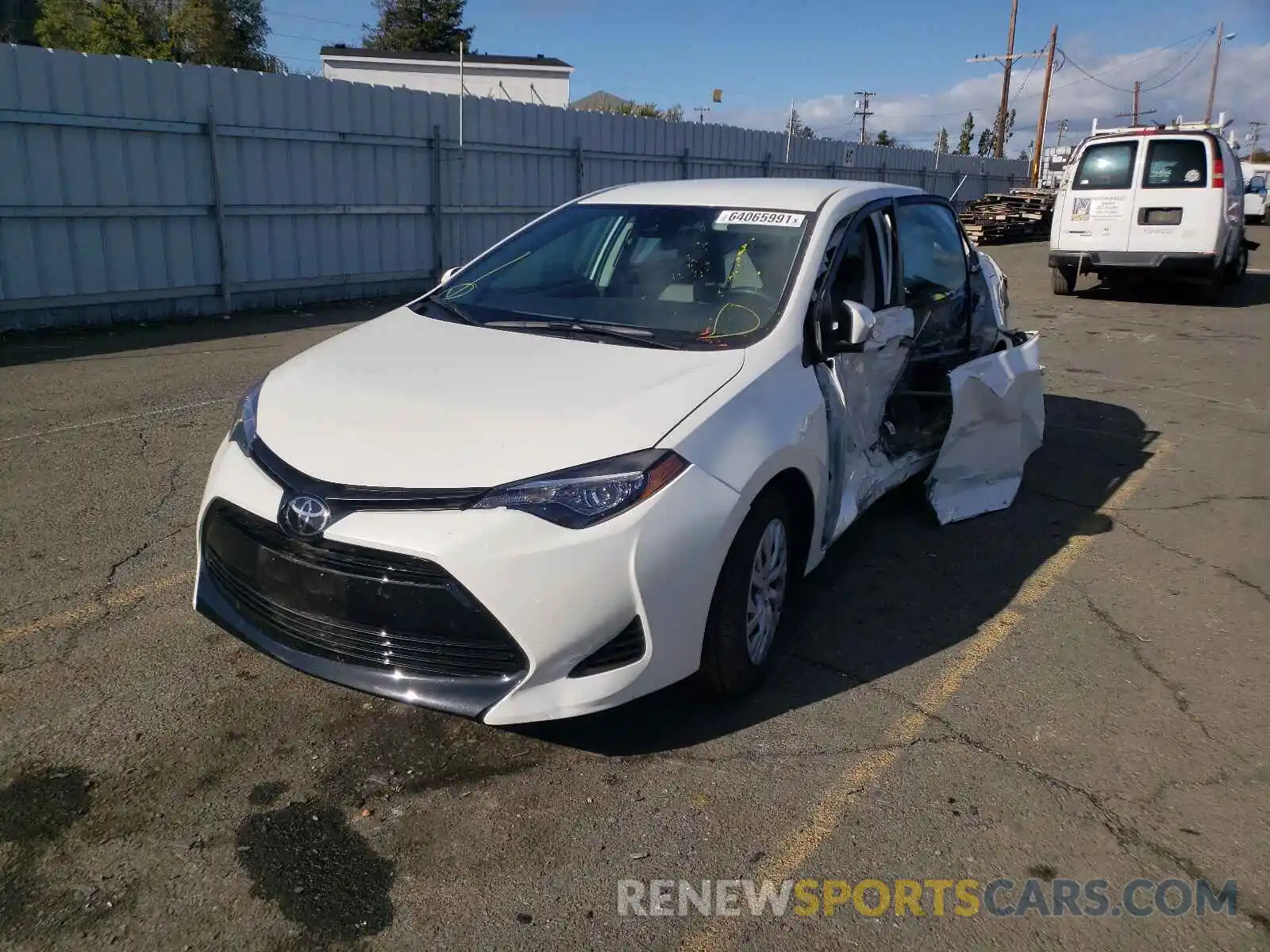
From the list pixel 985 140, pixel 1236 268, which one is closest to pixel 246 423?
pixel 1236 268

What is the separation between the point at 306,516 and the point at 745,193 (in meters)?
2.55

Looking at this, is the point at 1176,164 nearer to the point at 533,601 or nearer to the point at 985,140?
the point at 533,601

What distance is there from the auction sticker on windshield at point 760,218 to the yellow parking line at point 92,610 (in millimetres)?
2744

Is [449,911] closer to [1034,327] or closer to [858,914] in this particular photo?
[858,914]

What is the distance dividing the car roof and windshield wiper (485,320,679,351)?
95 centimetres

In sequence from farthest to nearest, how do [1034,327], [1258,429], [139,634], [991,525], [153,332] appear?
[1034,327], [153,332], [1258,429], [991,525], [139,634]

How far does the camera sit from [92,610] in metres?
3.92

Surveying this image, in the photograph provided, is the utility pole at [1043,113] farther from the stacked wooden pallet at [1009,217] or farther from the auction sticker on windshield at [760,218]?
the auction sticker on windshield at [760,218]

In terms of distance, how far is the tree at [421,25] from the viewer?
56062mm

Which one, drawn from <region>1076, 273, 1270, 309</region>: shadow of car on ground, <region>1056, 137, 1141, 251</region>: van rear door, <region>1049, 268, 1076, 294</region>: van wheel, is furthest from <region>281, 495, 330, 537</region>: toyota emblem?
<region>1076, 273, 1270, 309</region>: shadow of car on ground

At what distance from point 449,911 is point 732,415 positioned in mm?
1624

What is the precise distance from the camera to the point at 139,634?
374 centimetres

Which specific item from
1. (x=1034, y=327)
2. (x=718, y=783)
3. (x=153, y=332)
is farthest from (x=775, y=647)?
(x=1034, y=327)

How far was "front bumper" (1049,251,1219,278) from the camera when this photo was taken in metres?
13.1
